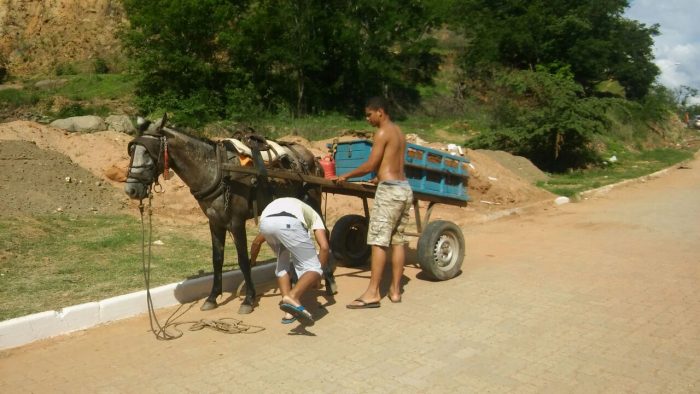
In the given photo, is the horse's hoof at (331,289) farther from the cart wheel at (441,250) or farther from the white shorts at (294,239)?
the white shorts at (294,239)

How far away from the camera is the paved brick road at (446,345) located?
410cm

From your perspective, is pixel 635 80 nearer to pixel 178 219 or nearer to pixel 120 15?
pixel 120 15

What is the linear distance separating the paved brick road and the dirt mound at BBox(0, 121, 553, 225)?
476cm

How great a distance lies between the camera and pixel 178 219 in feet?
35.5

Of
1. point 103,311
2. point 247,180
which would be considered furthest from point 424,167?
point 103,311

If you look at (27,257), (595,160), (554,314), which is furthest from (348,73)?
(554,314)

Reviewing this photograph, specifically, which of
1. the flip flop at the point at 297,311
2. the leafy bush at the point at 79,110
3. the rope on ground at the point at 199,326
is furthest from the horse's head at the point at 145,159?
the leafy bush at the point at 79,110

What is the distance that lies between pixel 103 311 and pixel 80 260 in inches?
90.4

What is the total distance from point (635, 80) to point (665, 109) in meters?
2.66

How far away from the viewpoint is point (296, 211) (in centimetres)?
506

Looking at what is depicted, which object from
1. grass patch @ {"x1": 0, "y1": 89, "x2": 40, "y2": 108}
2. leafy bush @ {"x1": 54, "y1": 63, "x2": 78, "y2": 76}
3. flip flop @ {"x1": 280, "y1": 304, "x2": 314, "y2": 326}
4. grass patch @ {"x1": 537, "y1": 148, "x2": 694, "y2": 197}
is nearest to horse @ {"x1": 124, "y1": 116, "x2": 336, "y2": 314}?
flip flop @ {"x1": 280, "y1": 304, "x2": 314, "y2": 326}

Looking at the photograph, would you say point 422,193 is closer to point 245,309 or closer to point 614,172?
point 245,309

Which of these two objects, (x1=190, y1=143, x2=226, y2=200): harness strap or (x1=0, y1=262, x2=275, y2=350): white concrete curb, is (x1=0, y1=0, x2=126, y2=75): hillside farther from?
(x1=190, y1=143, x2=226, y2=200): harness strap

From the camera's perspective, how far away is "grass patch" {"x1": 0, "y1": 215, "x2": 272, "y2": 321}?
605 cm
